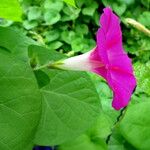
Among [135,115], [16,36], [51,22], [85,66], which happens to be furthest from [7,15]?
[51,22]

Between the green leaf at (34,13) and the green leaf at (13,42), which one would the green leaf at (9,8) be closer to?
the green leaf at (13,42)

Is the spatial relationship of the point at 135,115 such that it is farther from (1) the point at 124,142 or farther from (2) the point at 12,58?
(2) the point at 12,58

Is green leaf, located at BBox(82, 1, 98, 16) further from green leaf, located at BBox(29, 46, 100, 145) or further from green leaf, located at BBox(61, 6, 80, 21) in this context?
green leaf, located at BBox(29, 46, 100, 145)

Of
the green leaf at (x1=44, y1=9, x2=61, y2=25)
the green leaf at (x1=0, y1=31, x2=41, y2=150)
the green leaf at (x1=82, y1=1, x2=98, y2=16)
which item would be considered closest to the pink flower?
the green leaf at (x1=0, y1=31, x2=41, y2=150)

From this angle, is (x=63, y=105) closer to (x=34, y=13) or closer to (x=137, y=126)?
(x=137, y=126)

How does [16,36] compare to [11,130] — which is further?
[16,36]

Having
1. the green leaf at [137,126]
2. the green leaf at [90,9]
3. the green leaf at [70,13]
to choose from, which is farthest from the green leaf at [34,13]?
the green leaf at [137,126]

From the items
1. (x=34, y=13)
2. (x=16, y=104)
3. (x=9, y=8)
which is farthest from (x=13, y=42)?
(x=34, y=13)
